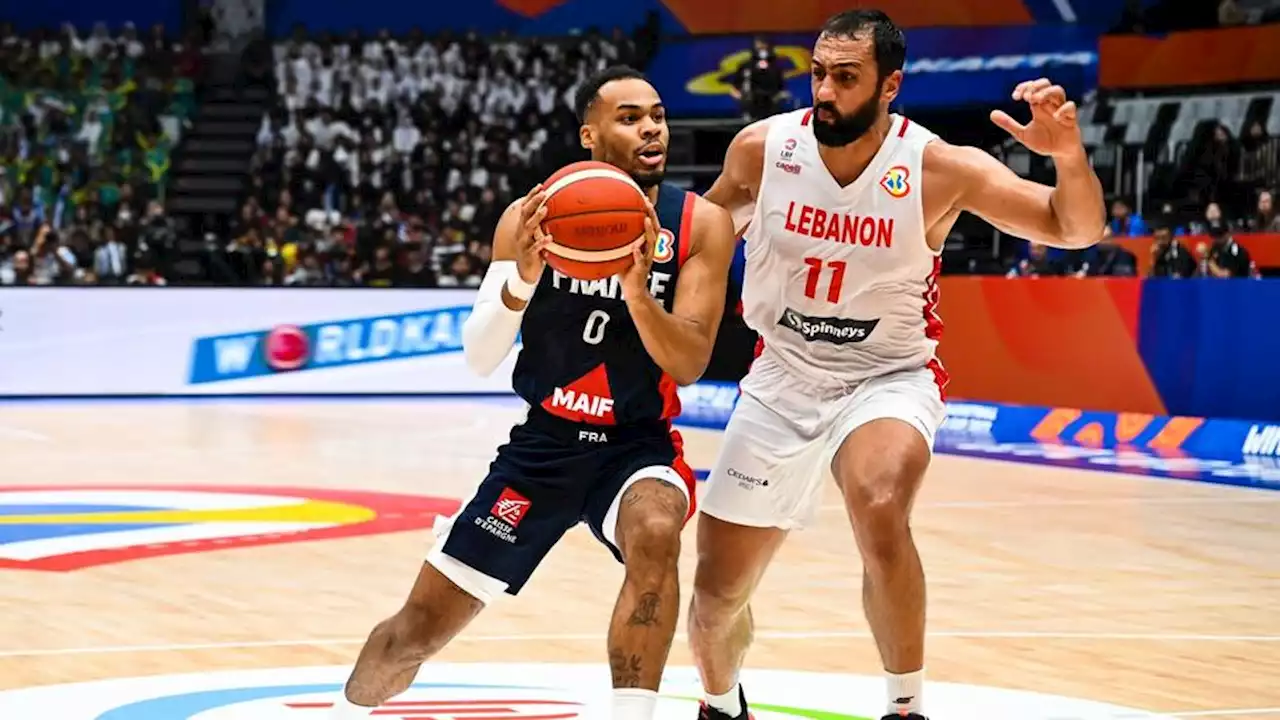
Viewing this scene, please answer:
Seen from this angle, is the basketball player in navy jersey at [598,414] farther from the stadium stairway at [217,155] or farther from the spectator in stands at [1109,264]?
A: the stadium stairway at [217,155]

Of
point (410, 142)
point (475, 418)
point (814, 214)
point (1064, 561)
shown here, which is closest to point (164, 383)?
point (475, 418)

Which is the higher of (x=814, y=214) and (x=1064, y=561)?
(x=814, y=214)

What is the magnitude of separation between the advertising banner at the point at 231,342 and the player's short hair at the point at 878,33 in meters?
15.5

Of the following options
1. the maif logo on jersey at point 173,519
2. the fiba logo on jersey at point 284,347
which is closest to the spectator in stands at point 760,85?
the fiba logo on jersey at point 284,347

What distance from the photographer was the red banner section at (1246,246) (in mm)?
20469

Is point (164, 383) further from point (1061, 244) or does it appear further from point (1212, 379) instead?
point (1061, 244)

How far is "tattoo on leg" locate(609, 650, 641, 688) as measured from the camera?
4.96 metres

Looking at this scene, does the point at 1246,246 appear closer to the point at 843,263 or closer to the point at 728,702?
the point at 843,263

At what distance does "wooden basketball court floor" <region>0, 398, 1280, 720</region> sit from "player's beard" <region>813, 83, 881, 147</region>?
1795 millimetres

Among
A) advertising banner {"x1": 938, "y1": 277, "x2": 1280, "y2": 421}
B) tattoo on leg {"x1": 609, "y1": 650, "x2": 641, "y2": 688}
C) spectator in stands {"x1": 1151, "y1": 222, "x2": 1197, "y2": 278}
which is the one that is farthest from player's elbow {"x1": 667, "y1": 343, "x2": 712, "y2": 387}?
spectator in stands {"x1": 1151, "y1": 222, "x2": 1197, "y2": 278}

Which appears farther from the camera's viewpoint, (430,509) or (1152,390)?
(1152,390)

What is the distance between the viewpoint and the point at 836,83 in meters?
6.03

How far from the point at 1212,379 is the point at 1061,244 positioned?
35.0 ft

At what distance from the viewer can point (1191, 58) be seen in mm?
26094
